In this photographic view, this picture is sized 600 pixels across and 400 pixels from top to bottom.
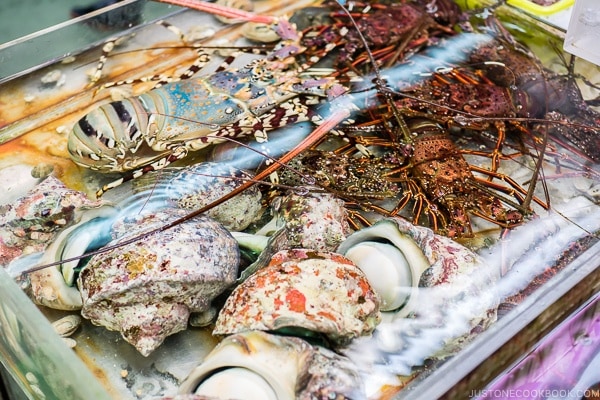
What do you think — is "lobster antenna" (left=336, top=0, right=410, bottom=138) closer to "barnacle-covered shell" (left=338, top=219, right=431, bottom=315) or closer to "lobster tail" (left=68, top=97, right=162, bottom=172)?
"barnacle-covered shell" (left=338, top=219, right=431, bottom=315)

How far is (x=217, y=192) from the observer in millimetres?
1430

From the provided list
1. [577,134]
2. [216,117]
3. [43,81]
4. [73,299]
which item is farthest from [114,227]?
[577,134]

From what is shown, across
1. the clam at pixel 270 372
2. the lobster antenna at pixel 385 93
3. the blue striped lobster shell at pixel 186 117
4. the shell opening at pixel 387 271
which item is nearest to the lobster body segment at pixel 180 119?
the blue striped lobster shell at pixel 186 117

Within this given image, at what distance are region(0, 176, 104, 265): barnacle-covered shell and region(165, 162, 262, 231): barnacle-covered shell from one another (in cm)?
18

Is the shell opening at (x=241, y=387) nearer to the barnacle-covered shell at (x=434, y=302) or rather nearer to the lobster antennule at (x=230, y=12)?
the barnacle-covered shell at (x=434, y=302)

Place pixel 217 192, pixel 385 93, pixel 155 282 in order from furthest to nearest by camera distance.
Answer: pixel 385 93 → pixel 217 192 → pixel 155 282

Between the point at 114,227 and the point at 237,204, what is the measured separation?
0.85ft

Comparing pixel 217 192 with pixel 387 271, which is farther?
pixel 217 192

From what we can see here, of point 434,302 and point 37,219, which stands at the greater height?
point 37,219

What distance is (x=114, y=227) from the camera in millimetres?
1343

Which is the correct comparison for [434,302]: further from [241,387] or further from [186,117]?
[186,117]

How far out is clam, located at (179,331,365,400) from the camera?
3.30 ft

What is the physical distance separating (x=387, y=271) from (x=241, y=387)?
0.38 m

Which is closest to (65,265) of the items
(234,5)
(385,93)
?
(385,93)
